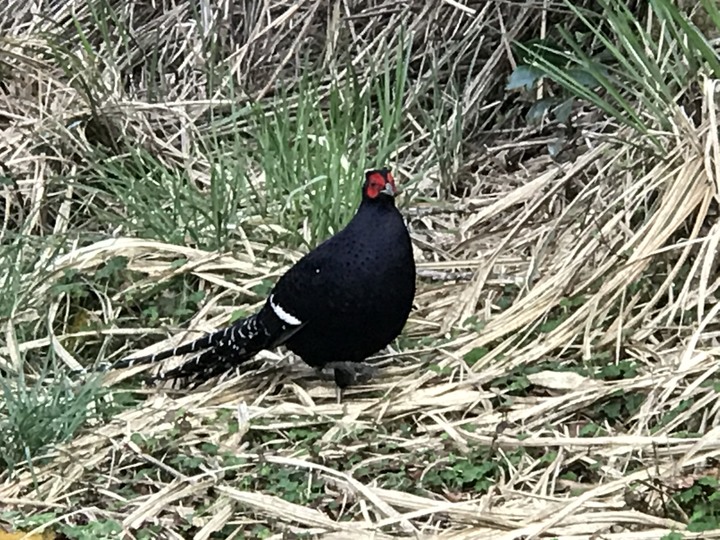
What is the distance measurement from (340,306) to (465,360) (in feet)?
1.10

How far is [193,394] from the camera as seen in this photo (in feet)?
9.15

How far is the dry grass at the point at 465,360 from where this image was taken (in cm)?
216

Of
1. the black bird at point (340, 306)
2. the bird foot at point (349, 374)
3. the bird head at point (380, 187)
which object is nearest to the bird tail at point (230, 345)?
the black bird at point (340, 306)

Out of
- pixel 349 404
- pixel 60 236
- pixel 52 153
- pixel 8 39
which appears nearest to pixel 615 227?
pixel 349 404

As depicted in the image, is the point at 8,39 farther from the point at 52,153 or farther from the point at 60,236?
the point at 60,236

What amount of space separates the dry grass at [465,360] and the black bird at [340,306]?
0.09 metres

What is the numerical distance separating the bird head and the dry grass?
0.41 metres

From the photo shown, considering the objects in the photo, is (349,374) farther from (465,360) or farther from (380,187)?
(380,187)

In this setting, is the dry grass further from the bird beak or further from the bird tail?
the bird beak

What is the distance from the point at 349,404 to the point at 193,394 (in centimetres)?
42

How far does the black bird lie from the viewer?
266 centimetres

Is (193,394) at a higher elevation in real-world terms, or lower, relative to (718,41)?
lower

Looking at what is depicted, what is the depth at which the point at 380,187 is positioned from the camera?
8.98ft

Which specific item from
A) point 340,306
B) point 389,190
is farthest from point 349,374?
point 389,190
